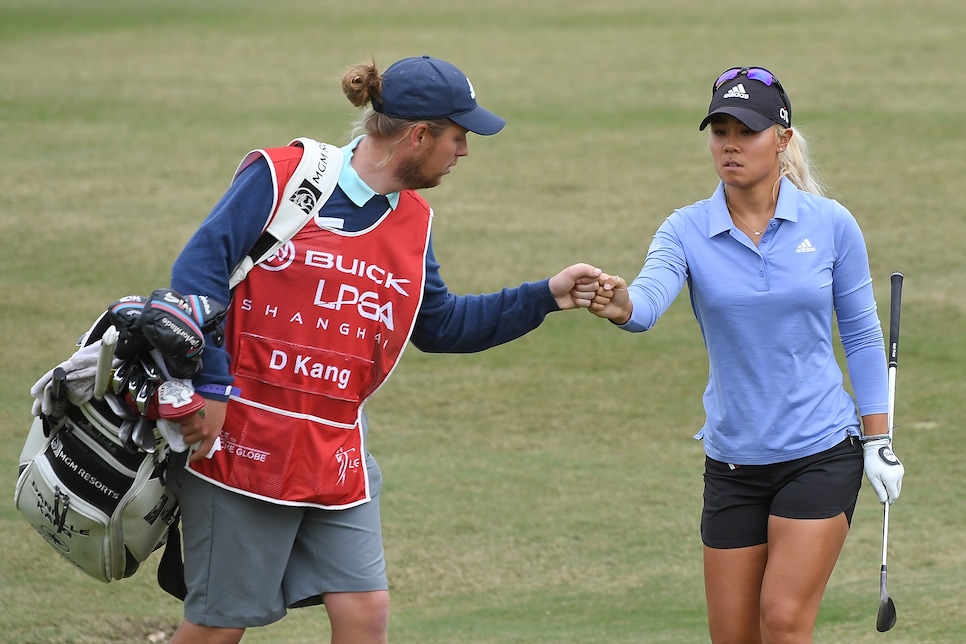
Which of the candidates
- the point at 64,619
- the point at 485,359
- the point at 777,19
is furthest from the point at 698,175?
the point at 64,619

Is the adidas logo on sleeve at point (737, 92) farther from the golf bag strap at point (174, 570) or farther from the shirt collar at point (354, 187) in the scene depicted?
the golf bag strap at point (174, 570)

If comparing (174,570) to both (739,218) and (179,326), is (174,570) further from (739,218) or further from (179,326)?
(739,218)

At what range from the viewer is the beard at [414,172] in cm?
432

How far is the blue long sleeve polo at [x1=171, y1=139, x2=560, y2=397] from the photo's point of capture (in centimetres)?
404

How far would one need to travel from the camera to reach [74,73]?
20062 millimetres

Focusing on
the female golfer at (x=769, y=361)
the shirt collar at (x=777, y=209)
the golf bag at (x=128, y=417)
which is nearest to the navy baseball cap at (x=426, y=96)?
the golf bag at (x=128, y=417)

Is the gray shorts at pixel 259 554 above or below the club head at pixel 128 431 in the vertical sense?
below

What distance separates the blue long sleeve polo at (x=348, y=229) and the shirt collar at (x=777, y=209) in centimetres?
55

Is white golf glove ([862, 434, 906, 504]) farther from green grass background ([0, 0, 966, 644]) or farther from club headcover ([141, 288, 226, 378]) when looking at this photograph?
club headcover ([141, 288, 226, 378])

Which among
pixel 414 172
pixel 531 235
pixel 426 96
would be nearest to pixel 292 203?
pixel 414 172

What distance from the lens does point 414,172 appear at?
433cm

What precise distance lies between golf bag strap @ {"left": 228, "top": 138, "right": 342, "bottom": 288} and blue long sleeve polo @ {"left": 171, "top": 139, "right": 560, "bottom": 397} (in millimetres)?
27

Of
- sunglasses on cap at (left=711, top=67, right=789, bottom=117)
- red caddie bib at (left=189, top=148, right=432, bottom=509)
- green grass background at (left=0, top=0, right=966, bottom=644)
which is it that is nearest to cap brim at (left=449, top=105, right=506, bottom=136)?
red caddie bib at (left=189, top=148, right=432, bottom=509)

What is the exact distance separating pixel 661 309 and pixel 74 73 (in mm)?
16893
